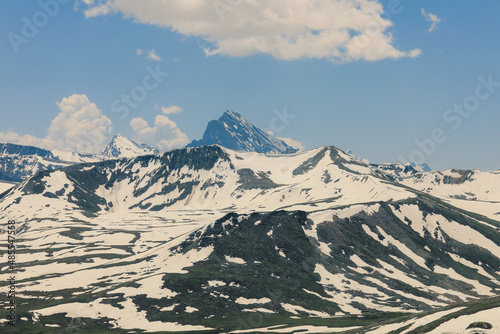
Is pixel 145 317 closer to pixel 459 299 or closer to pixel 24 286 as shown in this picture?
pixel 24 286

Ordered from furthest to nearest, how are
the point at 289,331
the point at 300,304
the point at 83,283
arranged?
the point at 83,283 → the point at 300,304 → the point at 289,331

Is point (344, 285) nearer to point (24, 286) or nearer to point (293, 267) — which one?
point (293, 267)

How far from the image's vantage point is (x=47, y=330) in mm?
127312

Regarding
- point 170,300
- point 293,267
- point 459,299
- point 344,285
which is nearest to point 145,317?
point 170,300

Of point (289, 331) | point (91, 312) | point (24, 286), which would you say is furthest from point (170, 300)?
point (24, 286)

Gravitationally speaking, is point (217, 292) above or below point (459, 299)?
above

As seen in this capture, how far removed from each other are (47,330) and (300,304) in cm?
8188

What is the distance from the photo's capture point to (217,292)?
531ft

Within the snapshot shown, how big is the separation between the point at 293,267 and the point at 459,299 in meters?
69.8

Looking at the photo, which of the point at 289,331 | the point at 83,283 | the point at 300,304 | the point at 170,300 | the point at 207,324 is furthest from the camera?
the point at 83,283

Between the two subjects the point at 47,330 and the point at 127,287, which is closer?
the point at 47,330

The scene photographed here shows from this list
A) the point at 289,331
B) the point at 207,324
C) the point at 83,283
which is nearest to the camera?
the point at 289,331

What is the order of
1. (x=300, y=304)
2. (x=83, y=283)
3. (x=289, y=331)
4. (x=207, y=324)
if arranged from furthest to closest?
(x=83, y=283)
(x=300, y=304)
(x=207, y=324)
(x=289, y=331)

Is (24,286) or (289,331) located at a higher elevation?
(24,286)
